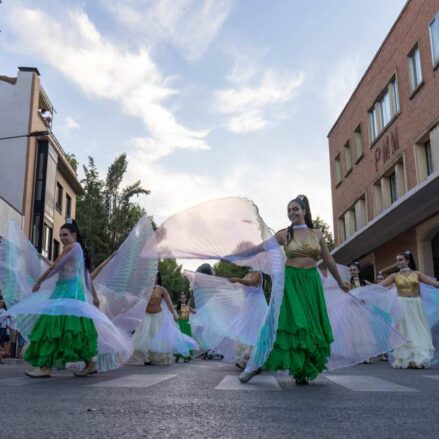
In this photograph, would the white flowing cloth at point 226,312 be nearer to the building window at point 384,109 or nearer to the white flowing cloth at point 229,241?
the white flowing cloth at point 229,241

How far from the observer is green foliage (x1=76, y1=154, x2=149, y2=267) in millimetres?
37375

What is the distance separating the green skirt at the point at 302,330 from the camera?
570 centimetres

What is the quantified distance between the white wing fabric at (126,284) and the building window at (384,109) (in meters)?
15.5

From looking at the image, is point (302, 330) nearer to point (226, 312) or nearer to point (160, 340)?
point (226, 312)

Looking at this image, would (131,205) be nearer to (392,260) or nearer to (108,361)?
(392,260)

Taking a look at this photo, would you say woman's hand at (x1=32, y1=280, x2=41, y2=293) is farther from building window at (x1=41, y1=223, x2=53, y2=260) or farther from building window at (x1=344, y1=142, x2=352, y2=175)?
building window at (x1=41, y1=223, x2=53, y2=260)

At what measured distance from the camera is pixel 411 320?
10.4 metres

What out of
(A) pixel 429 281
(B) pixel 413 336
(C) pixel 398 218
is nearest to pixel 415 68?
(C) pixel 398 218

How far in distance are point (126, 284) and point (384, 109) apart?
1726cm

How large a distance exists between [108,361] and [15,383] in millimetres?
1842

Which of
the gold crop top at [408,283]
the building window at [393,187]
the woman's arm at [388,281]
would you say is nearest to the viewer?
the gold crop top at [408,283]

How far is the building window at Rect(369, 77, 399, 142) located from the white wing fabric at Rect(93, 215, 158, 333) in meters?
15.5


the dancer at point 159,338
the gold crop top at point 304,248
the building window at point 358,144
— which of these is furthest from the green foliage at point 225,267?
the building window at point 358,144

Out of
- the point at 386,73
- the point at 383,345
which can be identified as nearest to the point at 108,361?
the point at 383,345
